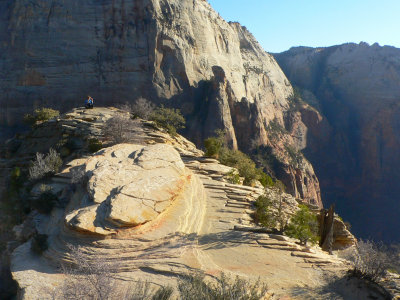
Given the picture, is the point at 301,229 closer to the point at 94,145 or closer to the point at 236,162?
the point at 236,162

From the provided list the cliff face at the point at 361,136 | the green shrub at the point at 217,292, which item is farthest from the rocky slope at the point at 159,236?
the cliff face at the point at 361,136

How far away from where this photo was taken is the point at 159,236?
32.9ft

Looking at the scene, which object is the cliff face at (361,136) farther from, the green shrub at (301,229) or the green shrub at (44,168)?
the green shrub at (44,168)

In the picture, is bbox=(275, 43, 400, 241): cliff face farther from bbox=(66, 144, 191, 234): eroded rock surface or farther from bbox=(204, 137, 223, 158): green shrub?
bbox=(66, 144, 191, 234): eroded rock surface

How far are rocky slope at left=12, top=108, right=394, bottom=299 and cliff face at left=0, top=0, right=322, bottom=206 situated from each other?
21.7 m

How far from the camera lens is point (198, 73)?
124ft

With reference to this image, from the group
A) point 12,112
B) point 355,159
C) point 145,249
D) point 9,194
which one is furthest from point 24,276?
point 355,159

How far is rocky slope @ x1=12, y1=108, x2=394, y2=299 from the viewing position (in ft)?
28.1

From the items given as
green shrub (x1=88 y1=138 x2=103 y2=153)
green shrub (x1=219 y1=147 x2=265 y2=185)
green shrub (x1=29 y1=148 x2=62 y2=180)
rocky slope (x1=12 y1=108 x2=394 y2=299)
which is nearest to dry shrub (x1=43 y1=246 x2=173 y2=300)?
rocky slope (x1=12 y1=108 x2=394 y2=299)

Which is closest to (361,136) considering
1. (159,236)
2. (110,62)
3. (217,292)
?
(110,62)

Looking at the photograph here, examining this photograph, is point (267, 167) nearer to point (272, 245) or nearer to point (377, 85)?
point (272, 245)

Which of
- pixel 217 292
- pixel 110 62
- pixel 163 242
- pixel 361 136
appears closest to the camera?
pixel 217 292

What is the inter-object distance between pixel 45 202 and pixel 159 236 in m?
5.76

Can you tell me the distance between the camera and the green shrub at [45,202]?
42.8 ft
